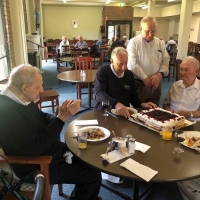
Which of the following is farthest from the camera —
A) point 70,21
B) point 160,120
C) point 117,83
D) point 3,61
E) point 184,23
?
point 70,21

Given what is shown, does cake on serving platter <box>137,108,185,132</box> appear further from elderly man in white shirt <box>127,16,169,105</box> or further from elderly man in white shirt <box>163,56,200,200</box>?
elderly man in white shirt <box>127,16,169,105</box>

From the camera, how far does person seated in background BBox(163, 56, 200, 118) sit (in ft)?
6.38

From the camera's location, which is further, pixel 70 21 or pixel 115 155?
pixel 70 21

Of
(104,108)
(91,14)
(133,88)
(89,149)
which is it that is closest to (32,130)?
(89,149)

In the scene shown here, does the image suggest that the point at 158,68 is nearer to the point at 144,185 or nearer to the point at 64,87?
the point at 144,185

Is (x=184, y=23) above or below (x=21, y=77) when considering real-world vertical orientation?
above

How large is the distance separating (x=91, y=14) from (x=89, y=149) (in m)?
13.2

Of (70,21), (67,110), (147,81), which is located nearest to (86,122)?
(67,110)

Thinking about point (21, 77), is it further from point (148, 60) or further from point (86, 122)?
point (148, 60)

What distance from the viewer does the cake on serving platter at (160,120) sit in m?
1.51

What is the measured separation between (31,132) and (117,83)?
1.08 m

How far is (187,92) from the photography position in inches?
79.7

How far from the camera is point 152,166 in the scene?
1.15m

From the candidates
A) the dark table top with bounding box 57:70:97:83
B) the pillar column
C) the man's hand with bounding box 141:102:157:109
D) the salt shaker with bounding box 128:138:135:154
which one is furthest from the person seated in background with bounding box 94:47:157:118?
the pillar column
